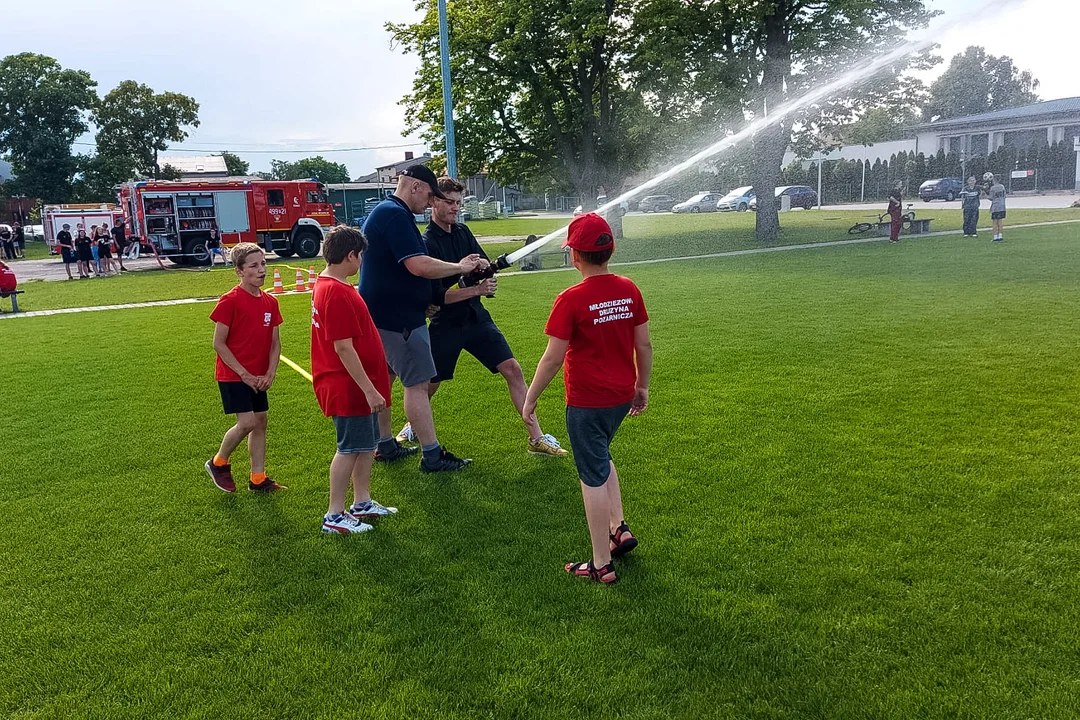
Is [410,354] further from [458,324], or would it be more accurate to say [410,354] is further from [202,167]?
[202,167]

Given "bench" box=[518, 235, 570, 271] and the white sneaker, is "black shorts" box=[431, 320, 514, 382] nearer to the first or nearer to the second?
the white sneaker

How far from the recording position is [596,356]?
143 inches

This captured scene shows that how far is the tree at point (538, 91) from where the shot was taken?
89.5 feet

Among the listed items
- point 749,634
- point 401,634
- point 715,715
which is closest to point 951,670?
point 749,634

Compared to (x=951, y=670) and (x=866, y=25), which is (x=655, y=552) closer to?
(x=951, y=670)

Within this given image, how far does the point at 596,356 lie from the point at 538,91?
27281 millimetres

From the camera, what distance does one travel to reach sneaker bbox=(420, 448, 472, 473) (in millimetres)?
5410

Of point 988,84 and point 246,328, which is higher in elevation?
point 988,84

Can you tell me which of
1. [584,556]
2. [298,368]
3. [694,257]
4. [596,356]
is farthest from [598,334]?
[694,257]

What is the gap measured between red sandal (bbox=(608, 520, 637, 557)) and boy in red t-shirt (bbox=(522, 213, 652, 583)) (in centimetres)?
14

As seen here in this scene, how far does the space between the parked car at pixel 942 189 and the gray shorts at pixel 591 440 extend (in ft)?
152

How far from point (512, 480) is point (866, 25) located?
23858 mm

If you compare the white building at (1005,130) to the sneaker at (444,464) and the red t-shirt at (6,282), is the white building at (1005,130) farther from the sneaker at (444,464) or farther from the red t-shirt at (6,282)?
the sneaker at (444,464)

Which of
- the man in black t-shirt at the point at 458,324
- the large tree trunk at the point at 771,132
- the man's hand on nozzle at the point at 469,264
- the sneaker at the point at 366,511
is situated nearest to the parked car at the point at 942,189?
the large tree trunk at the point at 771,132
